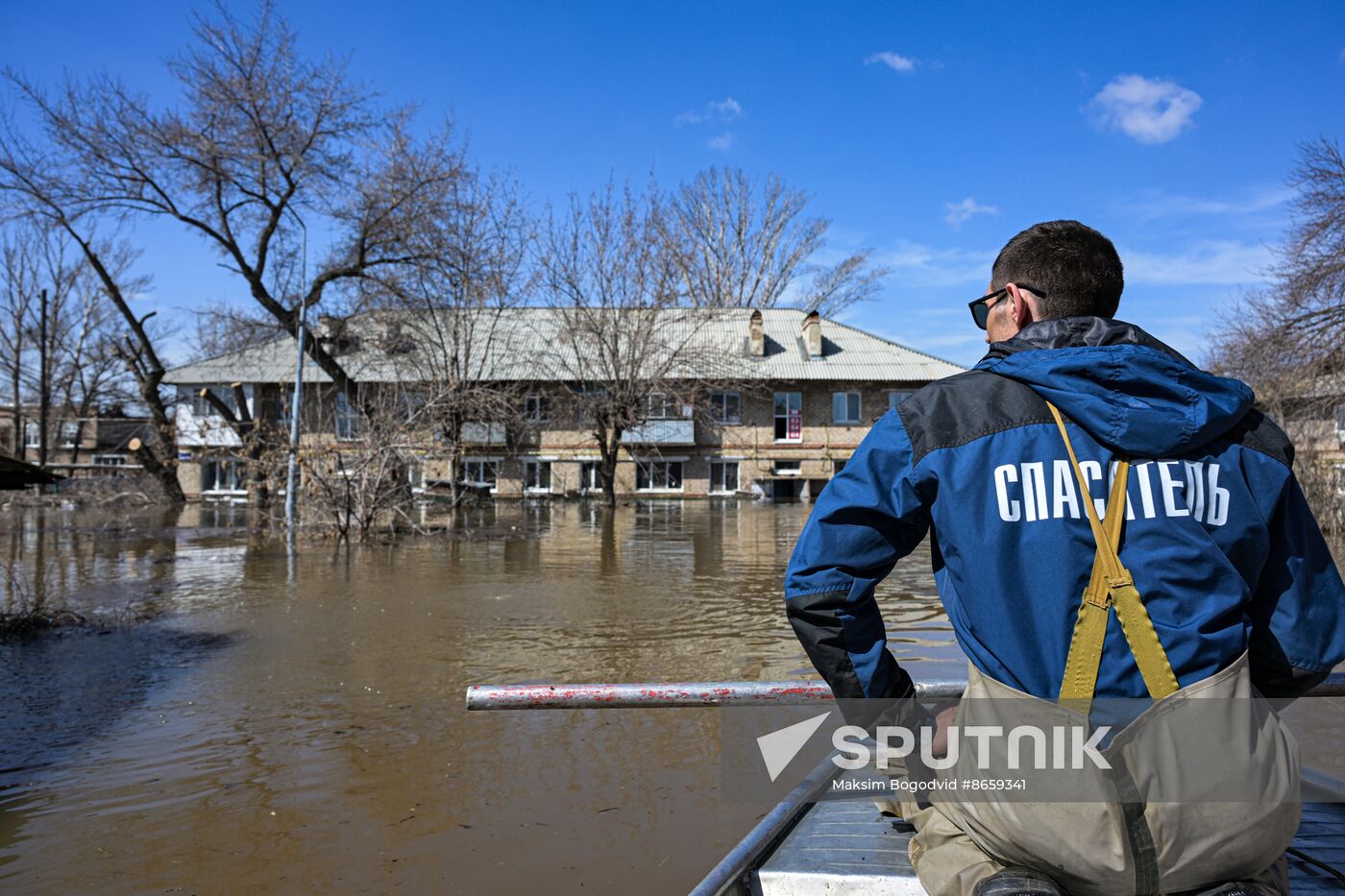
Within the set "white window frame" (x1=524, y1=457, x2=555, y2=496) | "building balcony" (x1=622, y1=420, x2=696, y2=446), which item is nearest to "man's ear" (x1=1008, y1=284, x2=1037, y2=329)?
"building balcony" (x1=622, y1=420, x2=696, y2=446)

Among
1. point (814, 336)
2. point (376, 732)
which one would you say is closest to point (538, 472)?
point (814, 336)

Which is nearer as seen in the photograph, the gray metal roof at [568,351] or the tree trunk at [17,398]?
the gray metal roof at [568,351]

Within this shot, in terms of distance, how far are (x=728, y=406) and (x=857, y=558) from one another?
3778 cm

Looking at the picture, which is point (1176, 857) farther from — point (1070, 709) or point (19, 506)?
point (19, 506)

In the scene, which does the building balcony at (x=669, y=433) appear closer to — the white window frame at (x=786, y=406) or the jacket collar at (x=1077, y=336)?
the white window frame at (x=786, y=406)

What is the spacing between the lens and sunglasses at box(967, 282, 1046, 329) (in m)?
2.13

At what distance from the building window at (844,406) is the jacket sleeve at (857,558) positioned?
1502 inches

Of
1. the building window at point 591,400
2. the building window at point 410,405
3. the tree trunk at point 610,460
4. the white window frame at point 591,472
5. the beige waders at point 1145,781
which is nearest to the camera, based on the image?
the beige waders at point 1145,781

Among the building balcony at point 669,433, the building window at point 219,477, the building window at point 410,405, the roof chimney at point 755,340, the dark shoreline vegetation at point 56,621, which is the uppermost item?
the roof chimney at point 755,340

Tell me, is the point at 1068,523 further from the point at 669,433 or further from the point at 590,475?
the point at 590,475

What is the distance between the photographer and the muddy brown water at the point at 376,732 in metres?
4.04

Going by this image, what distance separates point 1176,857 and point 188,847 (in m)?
4.03

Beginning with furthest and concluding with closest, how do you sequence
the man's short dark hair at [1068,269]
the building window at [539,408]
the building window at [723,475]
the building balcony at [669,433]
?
the building window at [723,475], the building balcony at [669,433], the building window at [539,408], the man's short dark hair at [1068,269]

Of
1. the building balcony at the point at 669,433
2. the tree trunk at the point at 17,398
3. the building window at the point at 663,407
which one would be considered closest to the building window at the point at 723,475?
the building balcony at the point at 669,433
